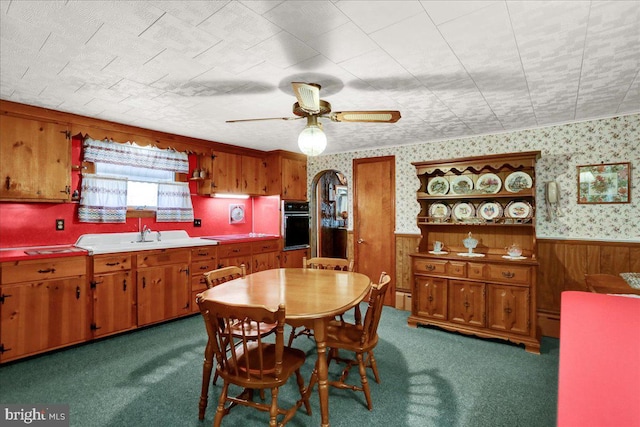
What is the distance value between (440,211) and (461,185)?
0.43 metres

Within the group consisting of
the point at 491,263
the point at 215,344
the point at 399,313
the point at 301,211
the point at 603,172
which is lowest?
the point at 399,313

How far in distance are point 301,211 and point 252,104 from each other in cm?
284

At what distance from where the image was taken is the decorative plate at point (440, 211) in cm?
431

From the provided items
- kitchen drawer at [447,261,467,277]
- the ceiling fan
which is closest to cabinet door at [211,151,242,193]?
the ceiling fan

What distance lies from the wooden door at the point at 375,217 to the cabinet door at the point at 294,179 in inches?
40.8

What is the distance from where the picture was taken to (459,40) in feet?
6.37

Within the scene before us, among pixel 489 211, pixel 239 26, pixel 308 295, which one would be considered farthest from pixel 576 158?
pixel 239 26

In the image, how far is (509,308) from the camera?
3.46 meters

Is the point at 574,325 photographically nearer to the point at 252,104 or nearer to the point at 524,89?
the point at 524,89

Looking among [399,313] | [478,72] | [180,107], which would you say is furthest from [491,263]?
[180,107]

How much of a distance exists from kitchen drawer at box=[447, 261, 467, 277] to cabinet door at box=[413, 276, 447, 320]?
130mm

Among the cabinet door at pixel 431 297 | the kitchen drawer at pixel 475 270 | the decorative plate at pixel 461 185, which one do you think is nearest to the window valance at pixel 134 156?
the cabinet door at pixel 431 297

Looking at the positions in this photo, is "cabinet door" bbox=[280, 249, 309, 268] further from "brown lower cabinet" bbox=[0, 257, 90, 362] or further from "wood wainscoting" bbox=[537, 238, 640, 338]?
"wood wainscoting" bbox=[537, 238, 640, 338]

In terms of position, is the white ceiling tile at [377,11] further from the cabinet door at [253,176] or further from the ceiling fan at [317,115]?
the cabinet door at [253,176]
